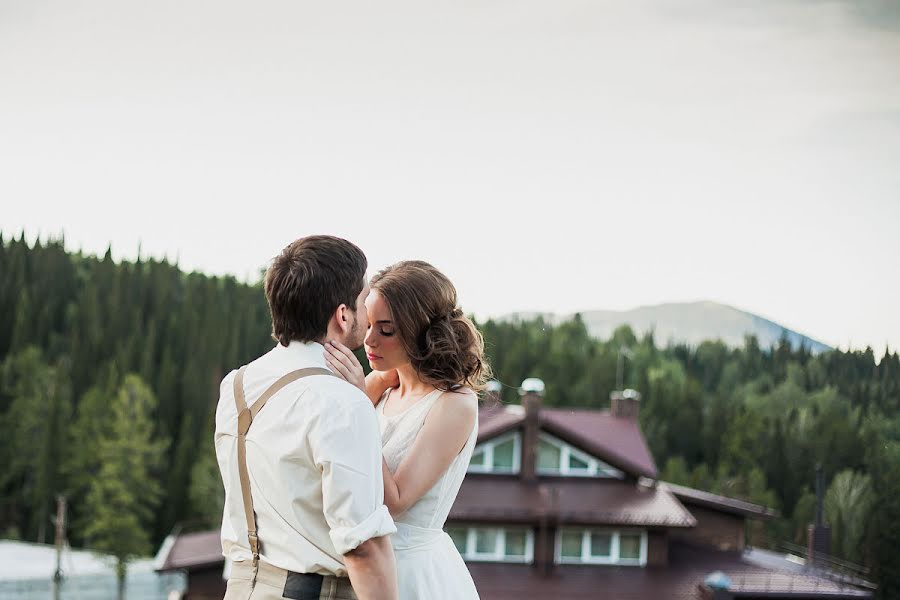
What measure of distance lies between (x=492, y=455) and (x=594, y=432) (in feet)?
6.54

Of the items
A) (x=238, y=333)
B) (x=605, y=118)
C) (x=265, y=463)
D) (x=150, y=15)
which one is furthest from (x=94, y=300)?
(x=265, y=463)

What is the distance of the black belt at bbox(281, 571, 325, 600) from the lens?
5.56 feet

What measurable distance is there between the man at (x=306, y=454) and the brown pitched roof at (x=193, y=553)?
1465cm

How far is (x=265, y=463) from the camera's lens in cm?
166

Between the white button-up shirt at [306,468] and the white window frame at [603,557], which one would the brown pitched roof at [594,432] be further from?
the white button-up shirt at [306,468]

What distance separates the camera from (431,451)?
1.98m

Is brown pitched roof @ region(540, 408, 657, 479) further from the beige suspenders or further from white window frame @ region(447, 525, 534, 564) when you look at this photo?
the beige suspenders

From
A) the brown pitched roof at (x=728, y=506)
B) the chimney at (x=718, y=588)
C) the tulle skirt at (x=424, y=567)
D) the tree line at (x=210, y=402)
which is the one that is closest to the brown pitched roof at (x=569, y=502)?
the brown pitched roof at (x=728, y=506)

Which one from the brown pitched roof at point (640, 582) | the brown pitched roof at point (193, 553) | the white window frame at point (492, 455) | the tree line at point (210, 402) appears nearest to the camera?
the tree line at point (210, 402)

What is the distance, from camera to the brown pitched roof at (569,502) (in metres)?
13.8

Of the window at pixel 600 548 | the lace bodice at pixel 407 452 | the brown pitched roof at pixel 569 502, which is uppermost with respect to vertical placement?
the lace bodice at pixel 407 452

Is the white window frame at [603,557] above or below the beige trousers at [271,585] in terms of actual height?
below

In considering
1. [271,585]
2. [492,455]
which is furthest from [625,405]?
[271,585]

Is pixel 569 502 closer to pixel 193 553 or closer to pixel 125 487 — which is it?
pixel 193 553
